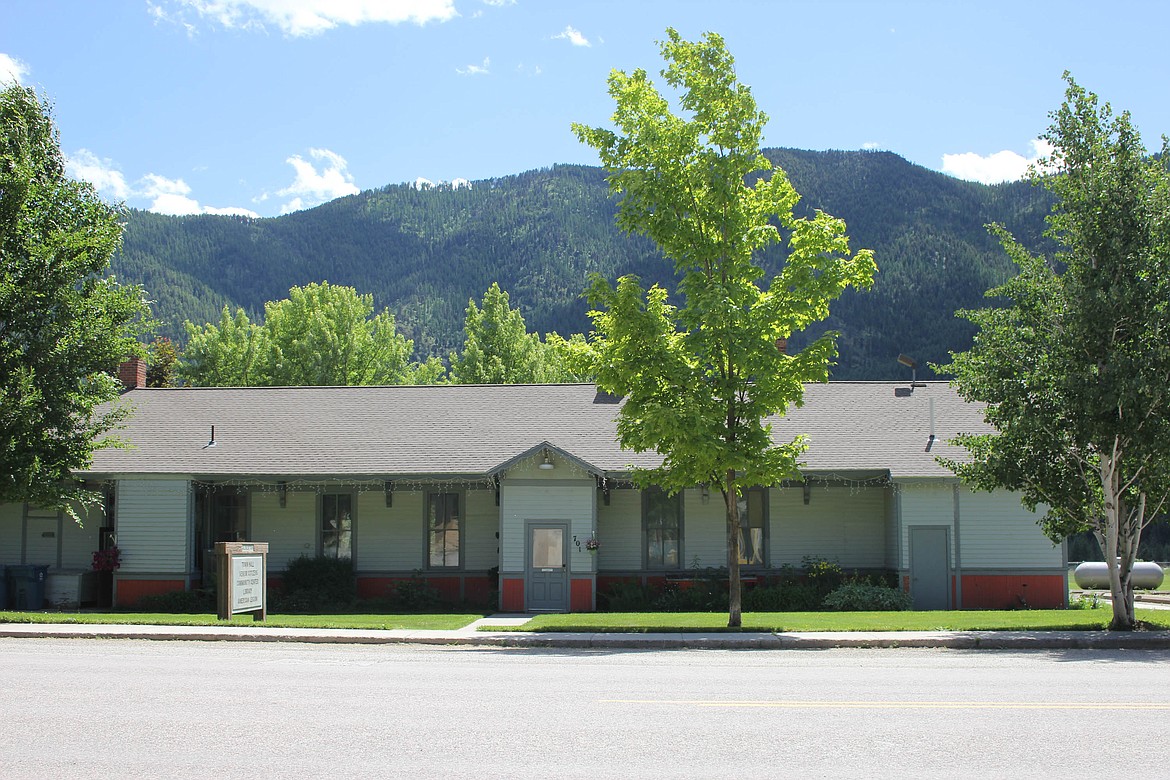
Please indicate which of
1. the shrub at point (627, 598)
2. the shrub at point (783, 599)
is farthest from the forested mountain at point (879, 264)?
the shrub at point (627, 598)

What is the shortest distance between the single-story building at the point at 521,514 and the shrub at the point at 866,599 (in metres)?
0.82

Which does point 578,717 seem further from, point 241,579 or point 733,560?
point 241,579

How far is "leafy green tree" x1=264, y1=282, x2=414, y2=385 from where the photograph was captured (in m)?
54.1

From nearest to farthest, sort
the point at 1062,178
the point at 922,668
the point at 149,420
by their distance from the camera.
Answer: the point at 922,668 → the point at 1062,178 → the point at 149,420

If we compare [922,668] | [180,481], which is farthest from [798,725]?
[180,481]

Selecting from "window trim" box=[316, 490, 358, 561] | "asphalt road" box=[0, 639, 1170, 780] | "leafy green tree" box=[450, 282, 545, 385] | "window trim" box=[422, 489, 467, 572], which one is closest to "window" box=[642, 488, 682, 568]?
"window trim" box=[422, 489, 467, 572]

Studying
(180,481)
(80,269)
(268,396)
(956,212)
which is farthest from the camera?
(956,212)

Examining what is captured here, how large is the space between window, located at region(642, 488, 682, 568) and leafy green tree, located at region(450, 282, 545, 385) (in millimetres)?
31609

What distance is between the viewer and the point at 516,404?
101 ft

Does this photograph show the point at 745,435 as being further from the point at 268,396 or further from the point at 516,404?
the point at 268,396

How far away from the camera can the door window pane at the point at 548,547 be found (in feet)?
81.3

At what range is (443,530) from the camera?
26.8m

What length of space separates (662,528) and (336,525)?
8.05 m

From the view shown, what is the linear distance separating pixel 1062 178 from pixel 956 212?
148 m
